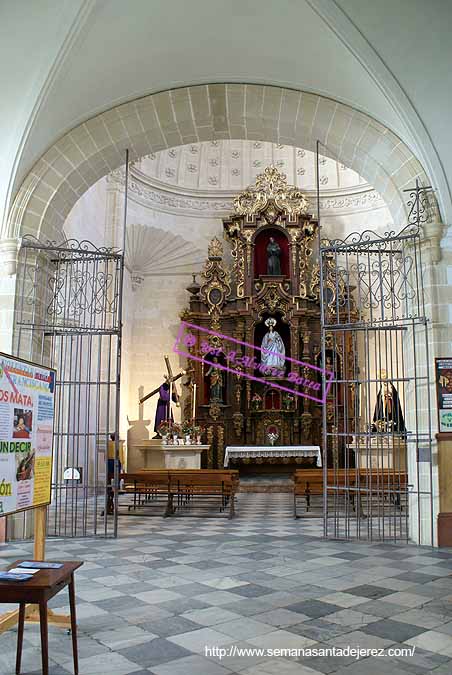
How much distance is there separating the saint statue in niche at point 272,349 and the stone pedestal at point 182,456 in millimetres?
3650

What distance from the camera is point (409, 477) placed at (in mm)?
7688

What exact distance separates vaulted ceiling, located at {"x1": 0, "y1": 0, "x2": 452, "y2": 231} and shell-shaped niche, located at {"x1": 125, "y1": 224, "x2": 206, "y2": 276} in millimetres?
8574

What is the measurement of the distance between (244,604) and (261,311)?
12142mm

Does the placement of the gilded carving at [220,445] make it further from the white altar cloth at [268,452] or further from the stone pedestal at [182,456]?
the stone pedestal at [182,456]

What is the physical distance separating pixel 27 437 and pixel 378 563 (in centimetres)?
394

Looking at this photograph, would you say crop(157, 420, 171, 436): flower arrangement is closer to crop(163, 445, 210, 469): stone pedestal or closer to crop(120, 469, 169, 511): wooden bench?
crop(163, 445, 210, 469): stone pedestal

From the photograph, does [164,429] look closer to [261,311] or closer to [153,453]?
[153,453]

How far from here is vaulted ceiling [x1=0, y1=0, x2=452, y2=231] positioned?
6.91m

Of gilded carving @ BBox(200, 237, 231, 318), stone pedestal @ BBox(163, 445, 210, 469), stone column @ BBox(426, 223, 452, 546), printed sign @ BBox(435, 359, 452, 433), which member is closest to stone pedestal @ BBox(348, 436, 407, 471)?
stone column @ BBox(426, 223, 452, 546)

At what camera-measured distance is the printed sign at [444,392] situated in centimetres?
721

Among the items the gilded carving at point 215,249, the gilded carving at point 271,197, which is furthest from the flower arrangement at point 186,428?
the gilded carving at point 271,197

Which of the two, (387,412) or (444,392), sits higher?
(444,392)

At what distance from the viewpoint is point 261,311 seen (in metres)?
16.4

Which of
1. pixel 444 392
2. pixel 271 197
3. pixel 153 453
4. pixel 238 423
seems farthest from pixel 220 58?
pixel 238 423
